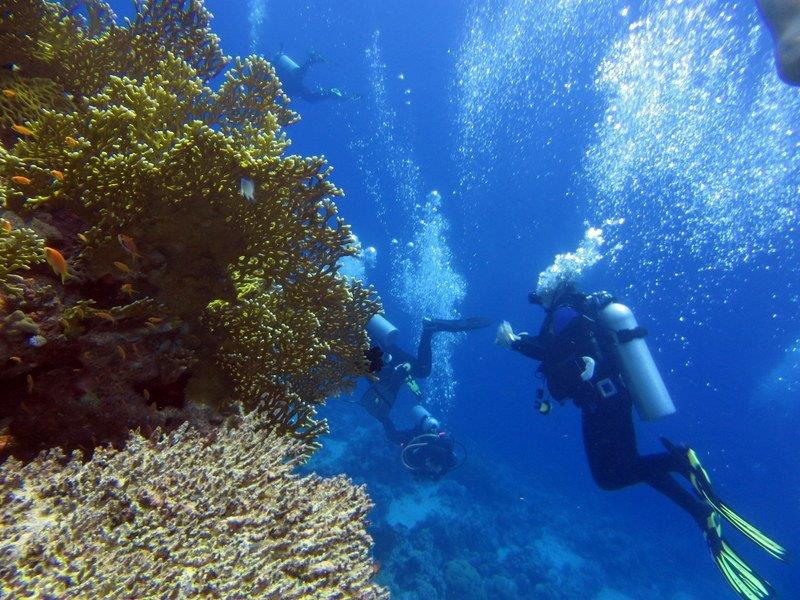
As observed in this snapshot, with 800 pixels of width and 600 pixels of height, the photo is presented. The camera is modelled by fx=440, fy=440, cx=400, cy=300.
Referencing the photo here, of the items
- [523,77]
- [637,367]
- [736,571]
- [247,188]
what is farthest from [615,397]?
[523,77]

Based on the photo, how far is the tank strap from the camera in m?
8.62

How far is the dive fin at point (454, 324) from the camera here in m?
13.3

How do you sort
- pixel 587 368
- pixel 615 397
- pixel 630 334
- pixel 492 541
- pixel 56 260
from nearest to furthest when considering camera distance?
pixel 56 260 < pixel 587 368 < pixel 615 397 < pixel 630 334 < pixel 492 541

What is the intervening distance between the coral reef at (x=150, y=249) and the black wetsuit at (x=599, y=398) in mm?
5640

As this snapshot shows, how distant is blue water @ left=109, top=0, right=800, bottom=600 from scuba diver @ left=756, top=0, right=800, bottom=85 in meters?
13.3

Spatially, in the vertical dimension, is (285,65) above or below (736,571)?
above

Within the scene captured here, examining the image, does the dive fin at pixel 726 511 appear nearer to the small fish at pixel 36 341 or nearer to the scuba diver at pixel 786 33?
the scuba diver at pixel 786 33

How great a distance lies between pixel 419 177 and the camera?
66375 millimetres

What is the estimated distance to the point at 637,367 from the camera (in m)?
8.64

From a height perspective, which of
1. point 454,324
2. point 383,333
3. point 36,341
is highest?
point 454,324

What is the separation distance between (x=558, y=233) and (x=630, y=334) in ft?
188

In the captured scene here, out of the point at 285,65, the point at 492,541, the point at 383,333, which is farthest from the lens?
the point at 285,65

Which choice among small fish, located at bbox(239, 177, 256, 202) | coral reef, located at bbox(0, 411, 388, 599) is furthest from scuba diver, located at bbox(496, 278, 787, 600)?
coral reef, located at bbox(0, 411, 388, 599)

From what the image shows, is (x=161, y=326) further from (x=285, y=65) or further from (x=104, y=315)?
(x=285, y=65)
